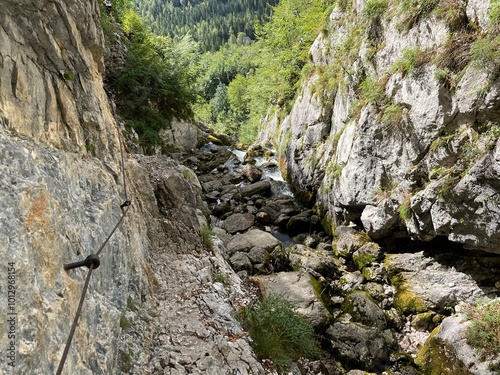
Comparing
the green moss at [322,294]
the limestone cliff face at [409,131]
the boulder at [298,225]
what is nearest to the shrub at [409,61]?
the limestone cliff face at [409,131]

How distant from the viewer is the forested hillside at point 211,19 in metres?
105

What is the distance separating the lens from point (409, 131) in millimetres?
10438

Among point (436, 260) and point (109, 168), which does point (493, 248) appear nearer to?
point (436, 260)

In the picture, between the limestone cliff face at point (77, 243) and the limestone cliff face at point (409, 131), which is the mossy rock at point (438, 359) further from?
the limestone cliff face at point (77, 243)

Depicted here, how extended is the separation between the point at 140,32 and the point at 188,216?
14.8m

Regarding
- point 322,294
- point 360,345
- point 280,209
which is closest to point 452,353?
point 360,345

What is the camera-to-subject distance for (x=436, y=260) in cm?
1012

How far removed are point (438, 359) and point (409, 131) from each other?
681cm

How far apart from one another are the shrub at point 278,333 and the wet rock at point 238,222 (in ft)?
25.0

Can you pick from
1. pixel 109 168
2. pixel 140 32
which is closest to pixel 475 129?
pixel 109 168

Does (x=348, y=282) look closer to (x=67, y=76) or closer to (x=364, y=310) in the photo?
(x=364, y=310)

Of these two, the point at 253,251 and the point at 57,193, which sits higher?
the point at 57,193

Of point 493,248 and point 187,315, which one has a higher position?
point 493,248

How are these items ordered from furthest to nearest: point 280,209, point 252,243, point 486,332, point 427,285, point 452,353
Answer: point 280,209 → point 252,243 → point 427,285 → point 452,353 → point 486,332
